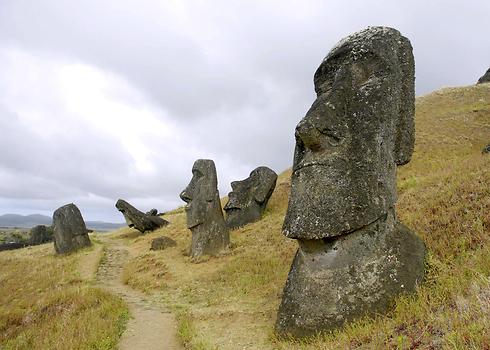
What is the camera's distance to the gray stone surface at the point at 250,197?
888 inches

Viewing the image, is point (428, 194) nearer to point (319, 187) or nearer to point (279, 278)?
point (279, 278)

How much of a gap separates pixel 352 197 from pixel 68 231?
20182 mm

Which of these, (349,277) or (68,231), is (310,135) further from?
(68,231)

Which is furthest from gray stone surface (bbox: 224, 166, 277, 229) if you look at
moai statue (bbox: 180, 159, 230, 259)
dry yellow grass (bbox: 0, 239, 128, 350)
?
dry yellow grass (bbox: 0, 239, 128, 350)

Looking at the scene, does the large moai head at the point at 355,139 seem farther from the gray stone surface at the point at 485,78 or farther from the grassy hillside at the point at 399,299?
the gray stone surface at the point at 485,78

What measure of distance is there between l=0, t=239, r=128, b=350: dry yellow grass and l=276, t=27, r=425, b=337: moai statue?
384 centimetres

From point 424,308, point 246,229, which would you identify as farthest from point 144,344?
point 246,229

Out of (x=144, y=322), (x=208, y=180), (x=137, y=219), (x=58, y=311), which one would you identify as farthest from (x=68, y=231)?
(x=144, y=322)

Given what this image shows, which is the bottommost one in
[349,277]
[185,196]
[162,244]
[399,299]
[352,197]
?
[399,299]

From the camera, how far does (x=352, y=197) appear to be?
22.0ft

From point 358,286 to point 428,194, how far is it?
808cm

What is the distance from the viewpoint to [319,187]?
22.7ft

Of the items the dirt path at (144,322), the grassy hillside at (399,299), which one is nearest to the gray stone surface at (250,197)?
the grassy hillside at (399,299)

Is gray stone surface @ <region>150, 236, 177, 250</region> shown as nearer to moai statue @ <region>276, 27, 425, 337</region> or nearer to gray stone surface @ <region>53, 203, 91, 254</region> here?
gray stone surface @ <region>53, 203, 91, 254</region>
